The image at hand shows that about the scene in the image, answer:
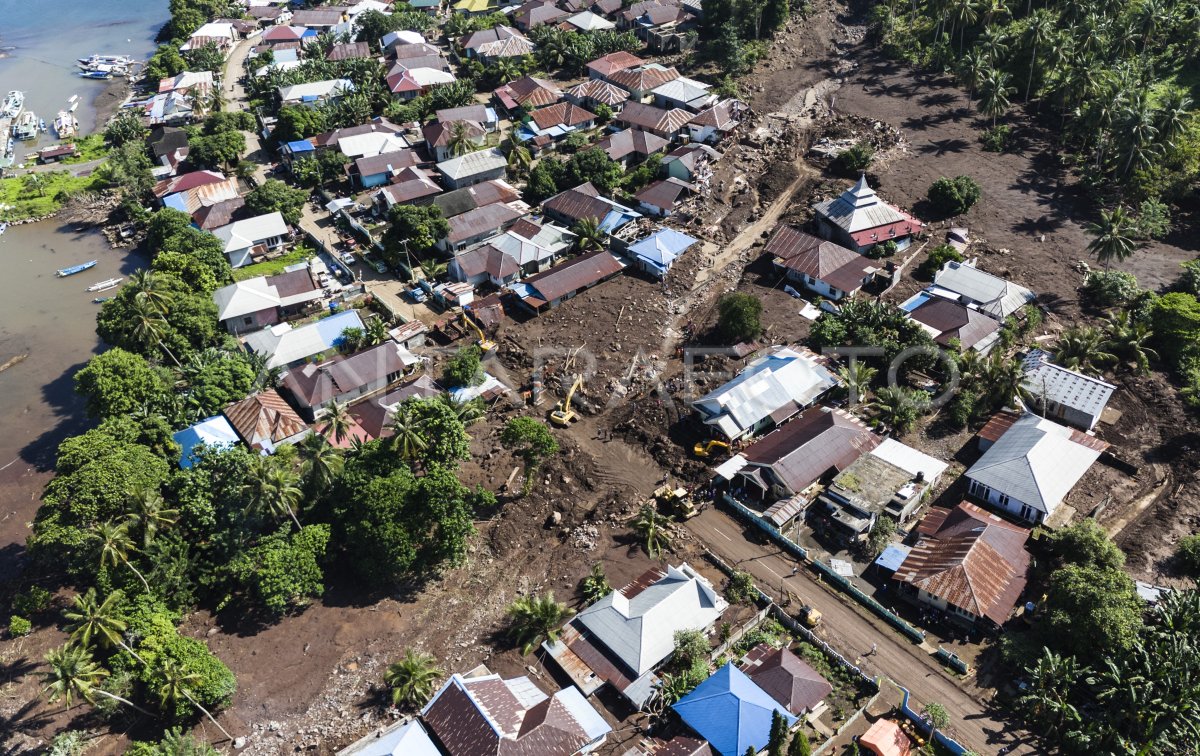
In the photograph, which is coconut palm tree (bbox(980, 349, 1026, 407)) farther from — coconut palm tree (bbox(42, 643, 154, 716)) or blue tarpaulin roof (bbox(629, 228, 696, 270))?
coconut palm tree (bbox(42, 643, 154, 716))

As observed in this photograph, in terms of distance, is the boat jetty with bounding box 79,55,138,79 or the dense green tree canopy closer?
the dense green tree canopy

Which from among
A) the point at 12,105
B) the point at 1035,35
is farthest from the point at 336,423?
the point at 12,105

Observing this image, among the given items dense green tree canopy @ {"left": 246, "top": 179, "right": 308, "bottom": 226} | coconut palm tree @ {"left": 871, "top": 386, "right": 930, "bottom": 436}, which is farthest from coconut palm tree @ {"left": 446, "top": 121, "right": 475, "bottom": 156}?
coconut palm tree @ {"left": 871, "top": 386, "right": 930, "bottom": 436}

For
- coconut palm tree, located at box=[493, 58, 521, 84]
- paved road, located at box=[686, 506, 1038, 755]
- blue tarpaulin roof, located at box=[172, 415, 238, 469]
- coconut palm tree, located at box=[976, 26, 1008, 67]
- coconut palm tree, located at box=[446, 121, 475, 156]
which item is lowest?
paved road, located at box=[686, 506, 1038, 755]

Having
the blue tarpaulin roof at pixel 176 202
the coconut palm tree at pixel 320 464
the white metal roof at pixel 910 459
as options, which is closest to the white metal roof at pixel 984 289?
the white metal roof at pixel 910 459

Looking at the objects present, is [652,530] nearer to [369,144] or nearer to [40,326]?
[40,326]

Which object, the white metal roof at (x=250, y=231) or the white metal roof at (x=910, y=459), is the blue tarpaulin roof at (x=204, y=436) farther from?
the white metal roof at (x=910, y=459)
